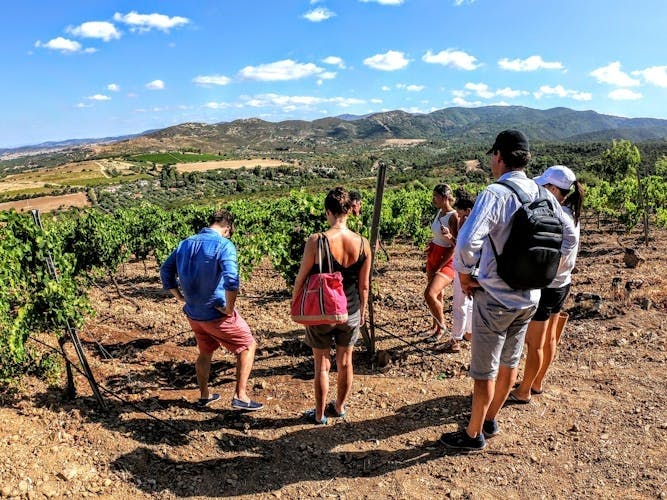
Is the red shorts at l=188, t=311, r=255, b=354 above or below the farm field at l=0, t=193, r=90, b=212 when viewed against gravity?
below

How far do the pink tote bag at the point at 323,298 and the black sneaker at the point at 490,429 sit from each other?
1.38m

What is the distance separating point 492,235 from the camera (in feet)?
8.71

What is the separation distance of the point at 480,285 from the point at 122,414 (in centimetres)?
332

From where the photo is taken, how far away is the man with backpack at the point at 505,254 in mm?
2537

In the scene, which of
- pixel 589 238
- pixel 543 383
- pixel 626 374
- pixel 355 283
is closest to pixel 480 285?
pixel 355 283

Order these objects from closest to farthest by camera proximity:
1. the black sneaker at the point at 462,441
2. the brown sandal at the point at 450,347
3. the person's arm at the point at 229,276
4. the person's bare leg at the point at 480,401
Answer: the person's bare leg at the point at 480,401 → the black sneaker at the point at 462,441 → the person's arm at the point at 229,276 → the brown sandal at the point at 450,347

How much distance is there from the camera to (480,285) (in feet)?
9.00

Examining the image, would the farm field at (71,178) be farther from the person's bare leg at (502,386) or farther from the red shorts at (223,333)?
the person's bare leg at (502,386)

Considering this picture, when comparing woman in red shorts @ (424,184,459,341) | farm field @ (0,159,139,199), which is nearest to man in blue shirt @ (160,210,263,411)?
woman in red shorts @ (424,184,459,341)

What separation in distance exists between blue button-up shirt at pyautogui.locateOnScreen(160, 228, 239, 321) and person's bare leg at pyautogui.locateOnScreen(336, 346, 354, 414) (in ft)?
3.26

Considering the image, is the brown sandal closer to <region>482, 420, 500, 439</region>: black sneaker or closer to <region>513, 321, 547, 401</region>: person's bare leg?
<region>513, 321, 547, 401</region>: person's bare leg

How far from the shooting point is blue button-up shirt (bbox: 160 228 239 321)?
349 cm

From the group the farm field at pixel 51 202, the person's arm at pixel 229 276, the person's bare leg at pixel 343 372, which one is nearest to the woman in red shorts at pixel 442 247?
the person's bare leg at pixel 343 372

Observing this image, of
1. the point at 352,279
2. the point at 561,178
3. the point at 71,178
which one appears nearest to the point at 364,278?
the point at 352,279
